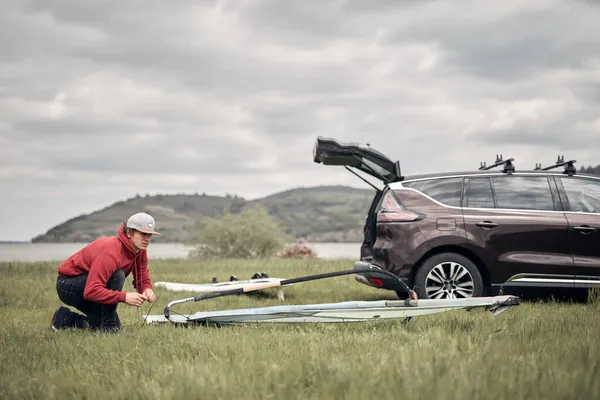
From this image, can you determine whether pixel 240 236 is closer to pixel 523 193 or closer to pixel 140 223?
pixel 523 193

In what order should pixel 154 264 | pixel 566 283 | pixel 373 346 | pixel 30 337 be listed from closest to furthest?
1. pixel 373 346
2. pixel 30 337
3. pixel 566 283
4. pixel 154 264

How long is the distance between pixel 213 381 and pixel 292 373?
537 mm

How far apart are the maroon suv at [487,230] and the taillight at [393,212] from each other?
14 mm

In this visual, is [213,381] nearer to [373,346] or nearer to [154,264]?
[373,346]

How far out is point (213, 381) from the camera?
4.50 m

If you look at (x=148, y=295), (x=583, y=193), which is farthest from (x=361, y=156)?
(x=148, y=295)

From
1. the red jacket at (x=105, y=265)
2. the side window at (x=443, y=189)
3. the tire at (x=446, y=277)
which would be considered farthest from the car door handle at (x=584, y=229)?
the red jacket at (x=105, y=265)

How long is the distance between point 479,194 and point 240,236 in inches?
950

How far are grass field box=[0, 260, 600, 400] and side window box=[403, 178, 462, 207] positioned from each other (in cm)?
168

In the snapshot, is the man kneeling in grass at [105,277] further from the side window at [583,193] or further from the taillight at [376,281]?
the side window at [583,193]

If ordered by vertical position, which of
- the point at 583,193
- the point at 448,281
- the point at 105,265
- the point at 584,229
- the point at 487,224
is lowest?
the point at 448,281

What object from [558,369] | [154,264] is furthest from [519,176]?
[154,264]

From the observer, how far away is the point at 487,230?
9.50 meters

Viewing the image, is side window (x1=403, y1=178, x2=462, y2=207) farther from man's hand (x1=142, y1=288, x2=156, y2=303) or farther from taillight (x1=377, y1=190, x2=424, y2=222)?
man's hand (x1=142, y1=288, x2=156, y2=303)
